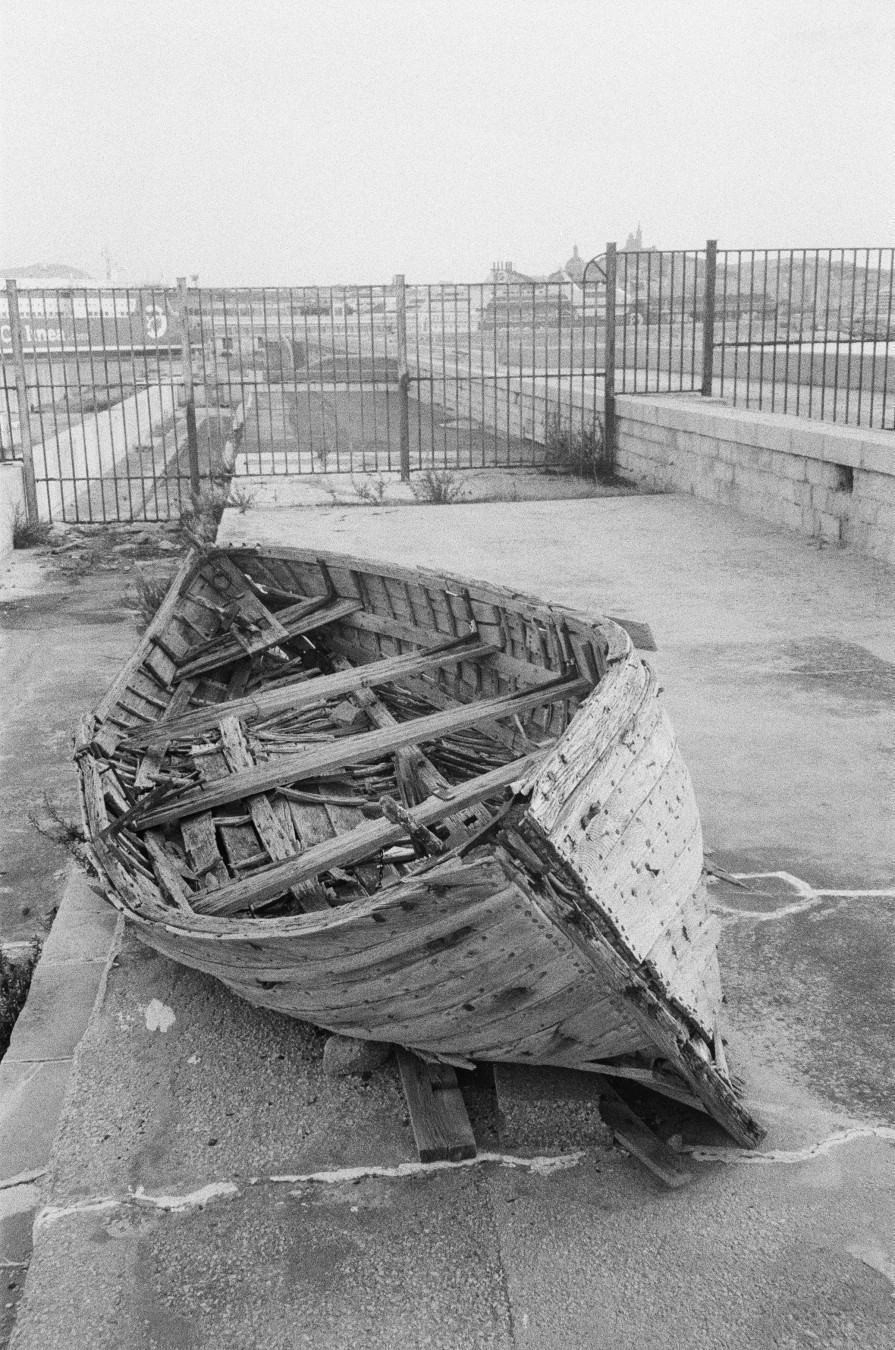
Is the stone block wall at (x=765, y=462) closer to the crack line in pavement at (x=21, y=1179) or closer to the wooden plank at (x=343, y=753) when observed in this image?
the wooden plank at (x=343, y=753)

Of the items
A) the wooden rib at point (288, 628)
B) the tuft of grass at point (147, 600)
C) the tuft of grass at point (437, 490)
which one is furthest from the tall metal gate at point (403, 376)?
the wooden rib at point (288, 628)

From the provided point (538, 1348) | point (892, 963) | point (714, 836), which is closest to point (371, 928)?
point (538, 1348)

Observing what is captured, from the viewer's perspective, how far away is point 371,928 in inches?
125

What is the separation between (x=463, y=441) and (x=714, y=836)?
1963 centimetres

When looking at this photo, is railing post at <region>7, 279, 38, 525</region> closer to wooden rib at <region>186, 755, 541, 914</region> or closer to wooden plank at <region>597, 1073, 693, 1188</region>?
wooden rib at <region>186, 755, 541, 914</region>

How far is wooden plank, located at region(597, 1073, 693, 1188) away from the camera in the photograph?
3270mm

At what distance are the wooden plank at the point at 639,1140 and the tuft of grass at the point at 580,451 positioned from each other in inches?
527

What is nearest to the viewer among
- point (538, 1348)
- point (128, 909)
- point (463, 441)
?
point (538, 1348)

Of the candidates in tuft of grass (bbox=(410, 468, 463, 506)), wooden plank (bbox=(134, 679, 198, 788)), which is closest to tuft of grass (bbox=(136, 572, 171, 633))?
wooden plank (bbox=(134, 679, 198, 788))

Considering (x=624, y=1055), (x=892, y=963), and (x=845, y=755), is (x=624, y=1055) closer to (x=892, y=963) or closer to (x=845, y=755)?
(x=892, y=963)

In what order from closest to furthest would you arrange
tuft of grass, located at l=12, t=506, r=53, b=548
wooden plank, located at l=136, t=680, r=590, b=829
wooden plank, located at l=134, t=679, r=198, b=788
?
1. wooden plank, located at l=136, t=680, r=590, b=829
2. wooden plank, located at l=134, t=679, r=198, b=788
3. tuft of grass, located at l=12, t=506, r=53, b=548

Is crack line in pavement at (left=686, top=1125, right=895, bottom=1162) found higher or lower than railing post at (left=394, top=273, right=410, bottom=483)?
lower

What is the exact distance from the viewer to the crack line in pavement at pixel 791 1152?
3.36 metres

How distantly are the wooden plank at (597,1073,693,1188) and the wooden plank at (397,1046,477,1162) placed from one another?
384 mm
